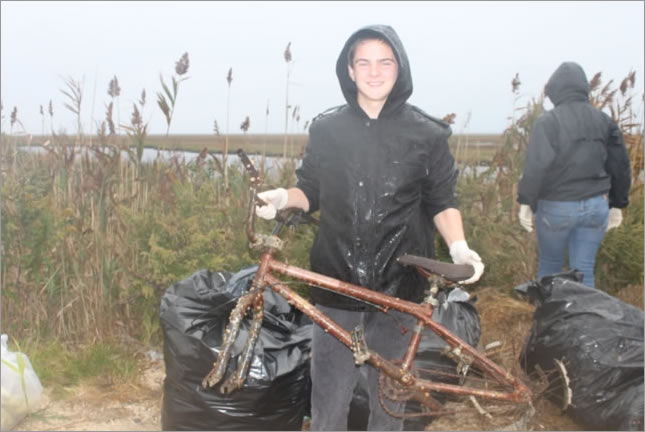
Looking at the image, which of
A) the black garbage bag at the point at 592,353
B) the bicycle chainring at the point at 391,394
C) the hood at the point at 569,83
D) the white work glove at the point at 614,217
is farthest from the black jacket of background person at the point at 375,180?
the white work glove at the point at 614,217

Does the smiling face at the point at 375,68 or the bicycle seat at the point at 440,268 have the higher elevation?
the smiling face at the point at 375,68

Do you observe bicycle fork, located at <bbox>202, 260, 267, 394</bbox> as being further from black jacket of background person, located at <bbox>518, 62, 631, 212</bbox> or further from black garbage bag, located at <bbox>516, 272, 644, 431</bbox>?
black jacket of background person, located at <bbox>518, 62, 631, 212</bbox>

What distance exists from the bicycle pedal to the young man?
6cm

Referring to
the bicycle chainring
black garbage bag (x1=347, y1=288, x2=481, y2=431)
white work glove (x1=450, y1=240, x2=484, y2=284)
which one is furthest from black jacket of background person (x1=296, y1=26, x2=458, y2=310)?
black garbage bag (x1=347, y1=288, x2=481, y2=431)

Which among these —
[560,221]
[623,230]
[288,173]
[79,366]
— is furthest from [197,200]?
[623,230]

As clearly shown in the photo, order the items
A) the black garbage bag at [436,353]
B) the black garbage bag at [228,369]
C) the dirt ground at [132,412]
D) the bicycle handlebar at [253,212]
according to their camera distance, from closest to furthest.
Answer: the bicycle handlebar at [253,212]
the black garbage bag at [228,369]
the black garbage bag at [436,353]
the dirt ground at [132,412]

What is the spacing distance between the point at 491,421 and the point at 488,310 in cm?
90

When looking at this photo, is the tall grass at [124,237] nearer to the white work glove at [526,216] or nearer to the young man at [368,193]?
the white work glove at [526,216]

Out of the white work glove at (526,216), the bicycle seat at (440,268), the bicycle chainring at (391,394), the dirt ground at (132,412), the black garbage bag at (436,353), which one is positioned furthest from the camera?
Answer: the white work glove at (526,216)

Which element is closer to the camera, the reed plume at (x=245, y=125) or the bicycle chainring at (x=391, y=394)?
the bicycle chainring at (x=391, y=394)

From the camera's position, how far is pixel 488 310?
3.61 meters

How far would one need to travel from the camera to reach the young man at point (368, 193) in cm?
189

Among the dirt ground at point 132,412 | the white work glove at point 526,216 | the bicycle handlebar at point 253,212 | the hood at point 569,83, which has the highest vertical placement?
the hood at point 569,83

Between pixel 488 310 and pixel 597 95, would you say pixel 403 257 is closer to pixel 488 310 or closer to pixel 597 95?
pixel 488 310
